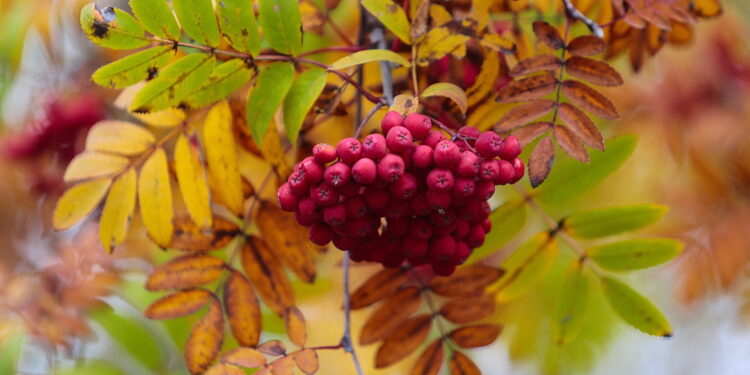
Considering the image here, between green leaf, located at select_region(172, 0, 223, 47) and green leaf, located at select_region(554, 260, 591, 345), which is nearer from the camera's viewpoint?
green leaf, located at select_region(172, 0, 223, 47)

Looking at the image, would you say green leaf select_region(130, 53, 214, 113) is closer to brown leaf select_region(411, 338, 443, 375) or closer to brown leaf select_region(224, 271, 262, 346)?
brown leaf select_region(224, 271, 262, 346)

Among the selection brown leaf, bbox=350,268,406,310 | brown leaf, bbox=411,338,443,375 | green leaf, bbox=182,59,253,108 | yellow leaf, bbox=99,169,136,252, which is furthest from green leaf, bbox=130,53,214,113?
brown leaf, bbox=411,338,443,375

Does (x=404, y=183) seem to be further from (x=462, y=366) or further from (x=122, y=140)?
(x=122, y=140)

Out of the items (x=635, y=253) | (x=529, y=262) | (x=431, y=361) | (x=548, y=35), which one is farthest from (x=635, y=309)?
(x=548, y=35)

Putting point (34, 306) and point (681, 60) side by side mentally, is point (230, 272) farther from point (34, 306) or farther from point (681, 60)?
point (681, 60)

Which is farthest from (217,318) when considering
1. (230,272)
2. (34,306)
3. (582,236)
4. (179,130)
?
(34,306)

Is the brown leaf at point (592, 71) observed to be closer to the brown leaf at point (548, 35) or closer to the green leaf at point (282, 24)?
Answer: the brown leaf at point (548, 35)
